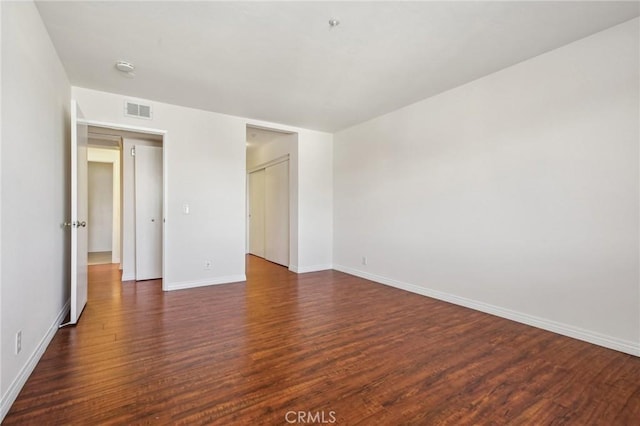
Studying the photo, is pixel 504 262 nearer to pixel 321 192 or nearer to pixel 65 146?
pixel 321 192

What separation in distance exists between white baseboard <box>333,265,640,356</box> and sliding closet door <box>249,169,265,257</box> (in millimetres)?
3687

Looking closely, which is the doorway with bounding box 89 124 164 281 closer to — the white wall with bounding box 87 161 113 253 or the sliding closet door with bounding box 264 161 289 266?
the sliding closet door with bounding box 264 161 289 266

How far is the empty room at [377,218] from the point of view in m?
1.80

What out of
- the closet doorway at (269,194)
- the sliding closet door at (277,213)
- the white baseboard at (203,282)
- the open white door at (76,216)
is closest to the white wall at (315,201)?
the closet doorway at (269,194)

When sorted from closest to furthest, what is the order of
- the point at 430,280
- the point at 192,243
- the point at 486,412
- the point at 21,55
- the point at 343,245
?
the point at 486,412 → the point at 21,55 → the point at 430,280 → the point at 192,243 → the point at 343,245

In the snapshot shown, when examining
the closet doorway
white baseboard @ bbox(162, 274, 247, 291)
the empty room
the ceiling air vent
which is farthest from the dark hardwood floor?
the closet doorway

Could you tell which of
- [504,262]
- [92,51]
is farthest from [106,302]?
[504,262]

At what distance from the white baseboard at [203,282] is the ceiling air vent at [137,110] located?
2307 mm

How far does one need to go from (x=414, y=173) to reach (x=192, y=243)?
10.9 feet

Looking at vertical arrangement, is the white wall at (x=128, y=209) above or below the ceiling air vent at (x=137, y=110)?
below

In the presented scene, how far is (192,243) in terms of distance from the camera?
4.36 meters

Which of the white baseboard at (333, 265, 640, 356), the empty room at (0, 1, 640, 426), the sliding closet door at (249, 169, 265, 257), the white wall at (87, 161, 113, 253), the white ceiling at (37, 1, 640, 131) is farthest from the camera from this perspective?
the white wall at (87, 161, 113, 253)

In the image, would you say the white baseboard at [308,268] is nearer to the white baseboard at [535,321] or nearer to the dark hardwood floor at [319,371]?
the white baseboard at [535,321]

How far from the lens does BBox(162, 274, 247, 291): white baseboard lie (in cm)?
418
